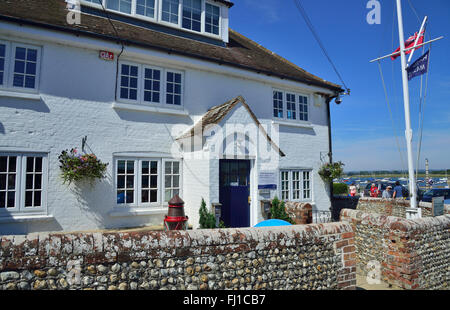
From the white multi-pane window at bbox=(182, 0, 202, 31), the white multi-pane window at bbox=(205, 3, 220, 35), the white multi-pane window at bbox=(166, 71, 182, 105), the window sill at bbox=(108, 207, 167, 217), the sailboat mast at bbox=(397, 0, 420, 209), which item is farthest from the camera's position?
the white multi-pane window at bbox=(205, 3, 220, 35)

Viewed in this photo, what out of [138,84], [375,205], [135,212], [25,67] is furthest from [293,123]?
[25,67]

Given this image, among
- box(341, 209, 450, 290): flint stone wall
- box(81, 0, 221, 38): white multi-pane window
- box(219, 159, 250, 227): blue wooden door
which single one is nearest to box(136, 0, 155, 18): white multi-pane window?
box(81, 0, 221, 38): white multi-pane window

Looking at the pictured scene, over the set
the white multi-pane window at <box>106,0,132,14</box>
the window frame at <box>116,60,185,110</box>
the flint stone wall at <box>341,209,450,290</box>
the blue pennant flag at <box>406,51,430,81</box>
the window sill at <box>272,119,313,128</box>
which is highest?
the white multi-pane window at <box>106,0,132,14</box>

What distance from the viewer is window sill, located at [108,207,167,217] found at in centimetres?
804

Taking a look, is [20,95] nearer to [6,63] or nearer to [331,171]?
[6,63]

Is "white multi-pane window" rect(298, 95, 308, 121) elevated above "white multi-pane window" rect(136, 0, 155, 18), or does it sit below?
below

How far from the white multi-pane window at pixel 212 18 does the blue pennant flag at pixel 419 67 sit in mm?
7244

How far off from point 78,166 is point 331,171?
991 centimetres

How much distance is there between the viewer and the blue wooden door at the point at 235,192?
930 cm

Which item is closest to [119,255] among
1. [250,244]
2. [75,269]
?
[75,269]

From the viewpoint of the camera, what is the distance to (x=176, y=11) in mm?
10406

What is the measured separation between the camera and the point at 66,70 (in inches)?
305

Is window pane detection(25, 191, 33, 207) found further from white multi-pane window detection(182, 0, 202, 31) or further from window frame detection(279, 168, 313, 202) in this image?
window frame detection(279, 168, 313, 202)
